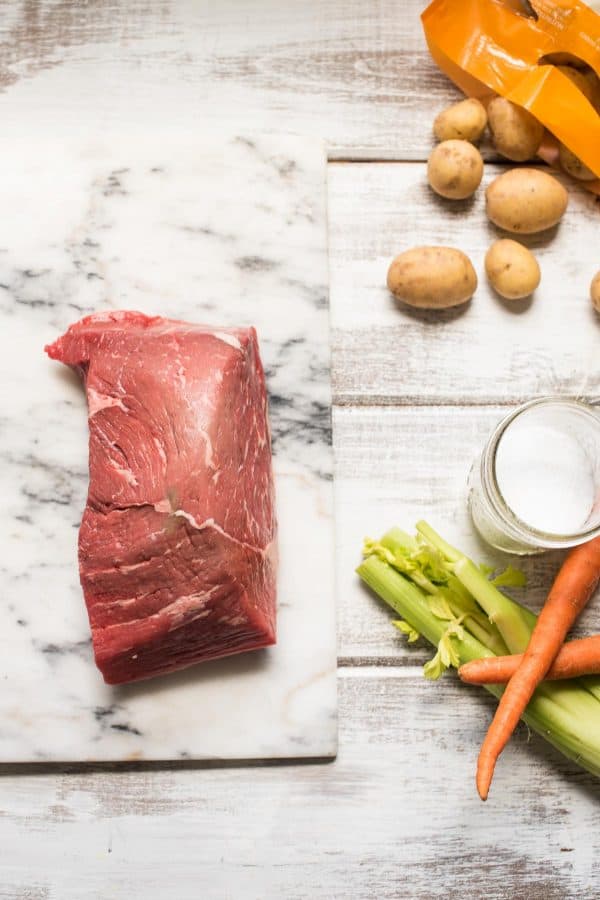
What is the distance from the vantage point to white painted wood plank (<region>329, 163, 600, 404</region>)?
1581 millimetres

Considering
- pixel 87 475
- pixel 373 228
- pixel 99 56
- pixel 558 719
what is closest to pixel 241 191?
pixel 373 228

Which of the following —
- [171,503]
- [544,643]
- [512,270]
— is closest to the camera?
[171,503]

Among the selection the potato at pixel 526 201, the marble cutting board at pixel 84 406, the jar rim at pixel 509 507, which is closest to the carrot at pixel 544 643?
the jar rim at pixel 509 507

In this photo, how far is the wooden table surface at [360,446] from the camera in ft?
4.89

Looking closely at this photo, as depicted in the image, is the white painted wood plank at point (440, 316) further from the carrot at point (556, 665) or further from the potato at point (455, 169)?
the carrot at point (556, 665)

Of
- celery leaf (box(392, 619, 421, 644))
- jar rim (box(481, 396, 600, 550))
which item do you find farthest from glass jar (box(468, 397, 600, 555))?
celery leaf (box(392, 619, 421, 644))

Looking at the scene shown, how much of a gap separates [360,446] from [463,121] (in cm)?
57

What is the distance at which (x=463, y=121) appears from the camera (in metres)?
1.56

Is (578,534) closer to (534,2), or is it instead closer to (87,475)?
(87,475)

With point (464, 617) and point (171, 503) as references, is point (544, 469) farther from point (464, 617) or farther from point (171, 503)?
point (171, 503)

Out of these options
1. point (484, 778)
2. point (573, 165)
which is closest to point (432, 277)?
point (573, 165)

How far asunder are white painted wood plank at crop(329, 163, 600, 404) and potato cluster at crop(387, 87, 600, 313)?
0.04m

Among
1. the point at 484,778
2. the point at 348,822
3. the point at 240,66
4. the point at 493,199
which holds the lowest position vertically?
the point at 348,822

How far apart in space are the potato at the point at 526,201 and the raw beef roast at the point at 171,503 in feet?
1.64
